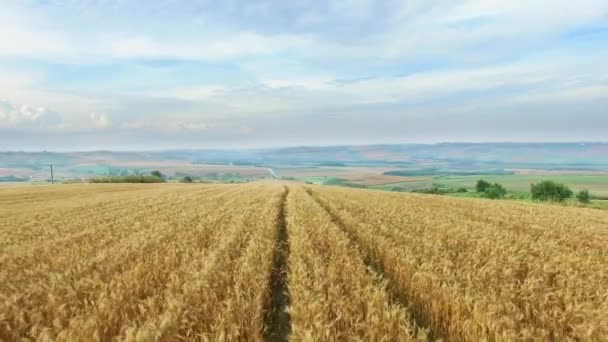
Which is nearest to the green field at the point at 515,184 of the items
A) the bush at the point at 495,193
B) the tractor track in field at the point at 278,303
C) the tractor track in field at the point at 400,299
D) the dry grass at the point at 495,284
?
the bush at the point at 495,193

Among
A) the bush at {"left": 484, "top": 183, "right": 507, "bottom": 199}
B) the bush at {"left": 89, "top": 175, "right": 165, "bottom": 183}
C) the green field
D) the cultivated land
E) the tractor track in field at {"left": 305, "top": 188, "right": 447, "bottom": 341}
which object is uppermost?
the cultivated land

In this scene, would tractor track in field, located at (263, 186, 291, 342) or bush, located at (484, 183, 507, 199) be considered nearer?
tractor track in field, located at (263, 186, 291, 342)

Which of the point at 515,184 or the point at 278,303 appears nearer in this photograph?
the point at 278,303

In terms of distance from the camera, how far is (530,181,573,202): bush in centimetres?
5952

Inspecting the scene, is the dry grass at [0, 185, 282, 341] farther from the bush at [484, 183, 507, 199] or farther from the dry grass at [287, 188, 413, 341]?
the bush at [484, 183, 507, 199]

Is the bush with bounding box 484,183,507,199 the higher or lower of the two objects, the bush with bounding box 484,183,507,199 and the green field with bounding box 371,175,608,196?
the higher

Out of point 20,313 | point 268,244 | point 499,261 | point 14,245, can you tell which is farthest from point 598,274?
point 14,245

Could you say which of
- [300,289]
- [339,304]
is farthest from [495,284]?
[300,289]

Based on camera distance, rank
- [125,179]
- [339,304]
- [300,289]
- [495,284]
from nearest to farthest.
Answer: [339,304]
[300,289]
[495,284]
[125,179]

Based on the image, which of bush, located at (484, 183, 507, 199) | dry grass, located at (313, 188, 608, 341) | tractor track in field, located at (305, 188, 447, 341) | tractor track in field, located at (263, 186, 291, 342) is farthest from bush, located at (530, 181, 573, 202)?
tractor track in field, located at (263, 186, 291, 342)

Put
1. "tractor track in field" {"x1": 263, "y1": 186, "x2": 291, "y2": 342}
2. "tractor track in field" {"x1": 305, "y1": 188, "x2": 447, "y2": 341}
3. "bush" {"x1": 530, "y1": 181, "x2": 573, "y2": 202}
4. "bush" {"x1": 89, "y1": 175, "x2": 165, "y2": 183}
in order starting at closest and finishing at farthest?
"tractor track in field" {"x1": 305, "y1": 188, "x2": 447, "y2": 341} → "tractor track in field" {"x1": 263, "y1": 186, "x2": 291, "y2": 342} → "bush" {"x1": 530, "y1": 181, "x2": 573, "y2": 202} → "bush" {"x1": 89, "y1": 175, "x2": 165, "y2": 183}

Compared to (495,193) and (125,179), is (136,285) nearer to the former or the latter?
(495,193)

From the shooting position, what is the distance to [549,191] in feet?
201

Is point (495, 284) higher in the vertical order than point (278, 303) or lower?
higher
